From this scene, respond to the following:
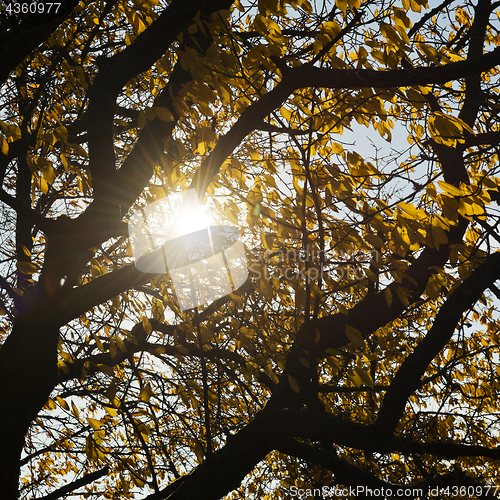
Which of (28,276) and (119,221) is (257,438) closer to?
(119,221)

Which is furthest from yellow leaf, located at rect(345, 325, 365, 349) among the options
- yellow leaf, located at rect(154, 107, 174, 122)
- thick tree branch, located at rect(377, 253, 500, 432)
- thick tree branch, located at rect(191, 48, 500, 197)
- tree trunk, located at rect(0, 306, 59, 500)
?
tree trunk, located at rect(0, 306, 59, 500)

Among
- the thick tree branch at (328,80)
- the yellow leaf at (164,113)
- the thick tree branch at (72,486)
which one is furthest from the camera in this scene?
the thick tree branch at (72,486)

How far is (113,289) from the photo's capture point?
291cm

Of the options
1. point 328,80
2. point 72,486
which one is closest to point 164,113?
point 328,80

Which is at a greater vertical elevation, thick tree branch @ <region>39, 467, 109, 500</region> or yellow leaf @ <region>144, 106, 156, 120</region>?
yellow leaf @ <region>144, 106, 156, 120</region>

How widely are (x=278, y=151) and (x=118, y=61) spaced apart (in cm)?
171

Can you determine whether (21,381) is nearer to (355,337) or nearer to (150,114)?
(150,114)

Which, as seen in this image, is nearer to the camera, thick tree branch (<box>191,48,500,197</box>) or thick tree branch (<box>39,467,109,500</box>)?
thick tree branch (<box>191,48,500,197</box>)

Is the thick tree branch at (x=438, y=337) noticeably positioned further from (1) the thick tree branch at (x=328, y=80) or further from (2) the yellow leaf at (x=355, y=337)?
(1) the thick tree branch at (x=328, y=80)

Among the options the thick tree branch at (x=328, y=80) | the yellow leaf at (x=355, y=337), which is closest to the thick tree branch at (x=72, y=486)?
the yellow leaf at (x=355, y=337)

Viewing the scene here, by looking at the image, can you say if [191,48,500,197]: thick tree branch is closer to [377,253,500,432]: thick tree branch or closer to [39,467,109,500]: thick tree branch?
[377,253,500,432]: thick tree branch

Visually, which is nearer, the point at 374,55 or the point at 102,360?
the point at 374,55

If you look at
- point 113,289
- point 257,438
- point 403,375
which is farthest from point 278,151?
point 257,438

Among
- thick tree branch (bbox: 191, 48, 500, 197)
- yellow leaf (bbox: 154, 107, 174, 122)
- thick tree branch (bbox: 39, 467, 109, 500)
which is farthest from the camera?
thick tree branch (bbox: 39, 467, 109, 500)
